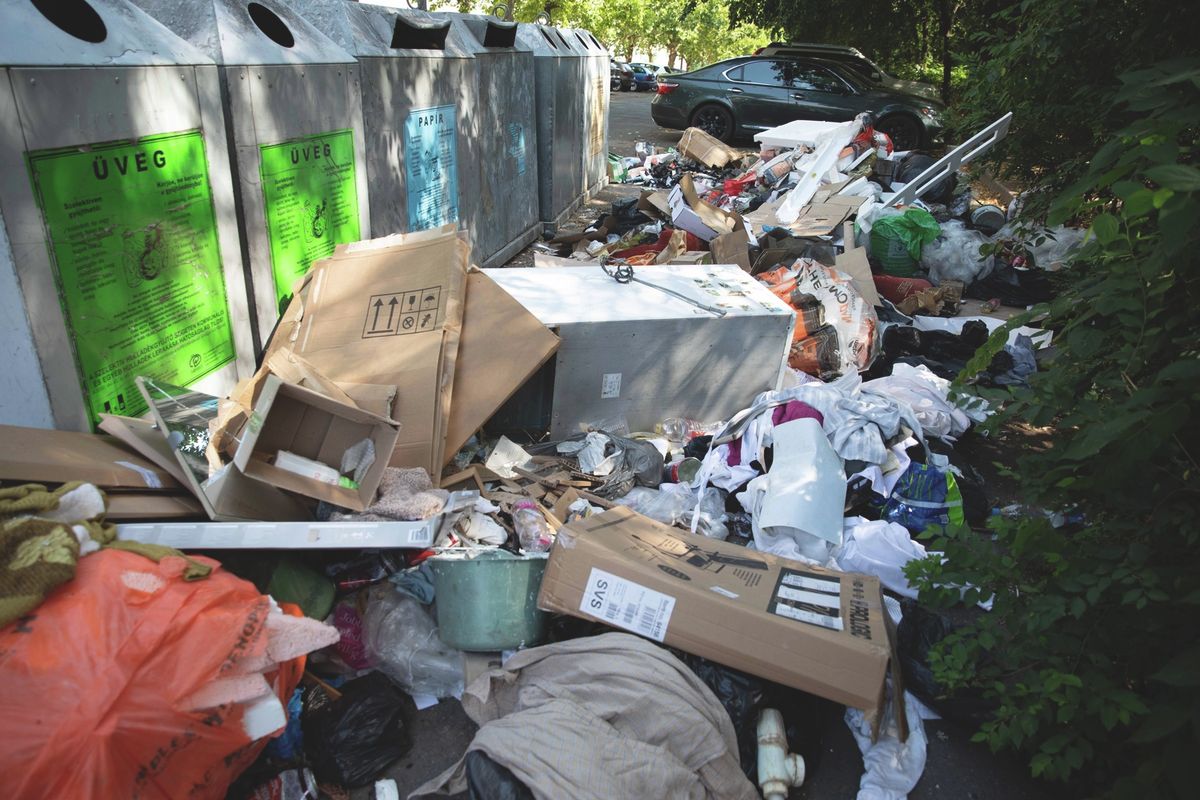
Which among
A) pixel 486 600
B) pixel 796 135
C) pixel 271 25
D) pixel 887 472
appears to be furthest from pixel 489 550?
pixel 796 135

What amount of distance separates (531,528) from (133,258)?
1.67 meters

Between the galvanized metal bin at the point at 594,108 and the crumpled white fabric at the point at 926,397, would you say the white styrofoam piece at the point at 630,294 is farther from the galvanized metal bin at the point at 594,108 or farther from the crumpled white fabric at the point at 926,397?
the galvanized metal bin at the point at 594,108

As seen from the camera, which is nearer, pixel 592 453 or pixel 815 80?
pixel 592 453

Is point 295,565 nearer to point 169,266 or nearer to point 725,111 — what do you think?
point 169,266

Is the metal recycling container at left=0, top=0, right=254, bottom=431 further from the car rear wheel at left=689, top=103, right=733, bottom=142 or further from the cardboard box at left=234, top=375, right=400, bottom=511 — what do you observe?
the car rear wheel at left=689, top=103, right=733, bottom=142

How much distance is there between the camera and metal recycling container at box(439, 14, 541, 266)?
20.9ft

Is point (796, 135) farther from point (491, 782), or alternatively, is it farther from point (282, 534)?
point (491, 782)

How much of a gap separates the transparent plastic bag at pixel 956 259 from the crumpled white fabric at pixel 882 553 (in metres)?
4.20

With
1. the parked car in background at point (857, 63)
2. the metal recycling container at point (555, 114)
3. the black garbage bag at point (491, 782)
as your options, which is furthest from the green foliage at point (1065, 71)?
the parked car in background at point (857, 63)

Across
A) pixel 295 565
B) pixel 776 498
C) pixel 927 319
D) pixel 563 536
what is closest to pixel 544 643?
pixel 563 536

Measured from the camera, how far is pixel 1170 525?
6.14ft

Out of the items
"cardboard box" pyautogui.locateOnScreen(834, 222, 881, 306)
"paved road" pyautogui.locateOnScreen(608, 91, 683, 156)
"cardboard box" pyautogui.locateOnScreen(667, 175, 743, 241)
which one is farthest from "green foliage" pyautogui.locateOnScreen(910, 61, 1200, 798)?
"paved road" pyautogui.locateOnScreen(608, 91, 683, 156)

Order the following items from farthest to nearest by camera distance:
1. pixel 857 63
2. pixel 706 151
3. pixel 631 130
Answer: pixel 631 130, pixel 857 63, pixel 706 151

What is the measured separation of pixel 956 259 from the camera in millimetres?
6766
